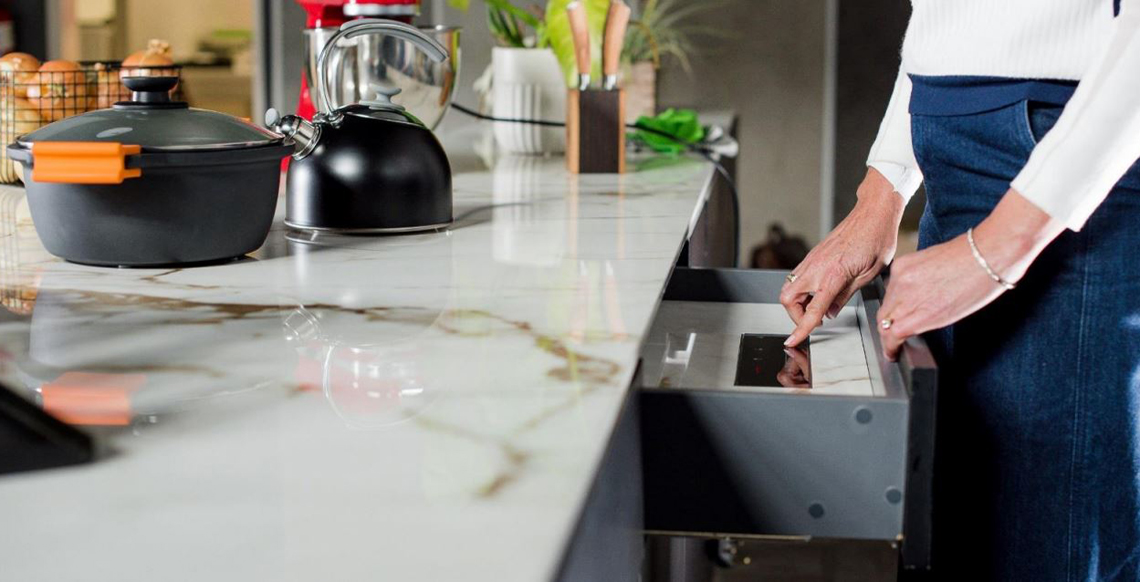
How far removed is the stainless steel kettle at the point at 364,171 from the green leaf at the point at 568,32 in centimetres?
85

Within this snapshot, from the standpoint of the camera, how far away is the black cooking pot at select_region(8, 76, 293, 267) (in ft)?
3.01

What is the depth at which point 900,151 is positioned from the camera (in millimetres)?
1097

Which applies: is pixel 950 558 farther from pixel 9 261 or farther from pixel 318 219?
pixel 9 261

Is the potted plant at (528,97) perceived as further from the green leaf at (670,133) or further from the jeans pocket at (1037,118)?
the jeans pocket at (1037,118)

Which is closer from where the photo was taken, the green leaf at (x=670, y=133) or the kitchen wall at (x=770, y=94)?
the green leaf at (x=670, y=133)

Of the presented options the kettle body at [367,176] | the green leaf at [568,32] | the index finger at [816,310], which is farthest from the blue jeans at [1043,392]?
the green leaf at [568,32]

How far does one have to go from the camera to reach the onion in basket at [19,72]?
1.43 metres

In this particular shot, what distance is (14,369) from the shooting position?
0.69m

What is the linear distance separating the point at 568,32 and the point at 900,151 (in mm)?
1115

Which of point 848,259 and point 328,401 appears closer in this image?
point 328,401

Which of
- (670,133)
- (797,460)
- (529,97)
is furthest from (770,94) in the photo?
(797,460)

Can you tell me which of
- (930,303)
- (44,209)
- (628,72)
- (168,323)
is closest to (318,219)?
(44,209)

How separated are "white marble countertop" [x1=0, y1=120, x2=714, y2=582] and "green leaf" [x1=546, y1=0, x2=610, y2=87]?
93 cm

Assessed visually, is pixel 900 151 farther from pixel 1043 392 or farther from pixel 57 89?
pixel 57 89
